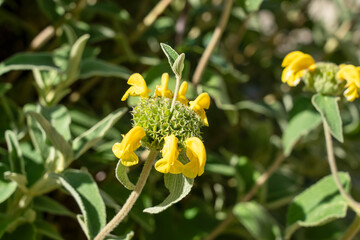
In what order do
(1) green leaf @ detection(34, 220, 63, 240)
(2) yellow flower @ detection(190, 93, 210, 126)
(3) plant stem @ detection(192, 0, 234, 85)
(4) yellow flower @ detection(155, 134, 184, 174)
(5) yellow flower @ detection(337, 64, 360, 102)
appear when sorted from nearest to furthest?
(4) yellow flower @ detection(155, 134, 184, 174) → (2) yellow flower @ detection(190, 93, 210, 126) → (5) yellow flower @ detection(337, 64, 360, 102) → (1) green leaf @ detection(34, 220, 63, 240) → (3) plant stem @ detection(192, 0, 234, 85)

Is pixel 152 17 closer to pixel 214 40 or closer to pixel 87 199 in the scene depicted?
pixel 214 40

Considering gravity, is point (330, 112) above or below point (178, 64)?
below

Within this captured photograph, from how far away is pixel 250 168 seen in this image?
1.08 meters

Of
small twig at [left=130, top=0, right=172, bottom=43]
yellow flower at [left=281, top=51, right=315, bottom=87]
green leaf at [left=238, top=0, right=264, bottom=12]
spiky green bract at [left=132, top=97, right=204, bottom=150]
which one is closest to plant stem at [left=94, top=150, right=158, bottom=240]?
spiky green bract at [left=132, top=97, right=204, bottom=150]

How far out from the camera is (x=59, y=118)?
2.84ft

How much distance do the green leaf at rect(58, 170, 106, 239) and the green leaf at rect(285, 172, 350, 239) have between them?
16.0 inches

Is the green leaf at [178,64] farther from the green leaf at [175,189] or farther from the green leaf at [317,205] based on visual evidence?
the green leaf at [317,205]

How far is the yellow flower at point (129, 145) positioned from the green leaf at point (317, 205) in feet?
1.47

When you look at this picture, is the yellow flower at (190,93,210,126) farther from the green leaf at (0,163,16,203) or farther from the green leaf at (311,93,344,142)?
the green leaf at (0,163,16,203)

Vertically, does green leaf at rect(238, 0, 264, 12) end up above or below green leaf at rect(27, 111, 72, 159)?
above

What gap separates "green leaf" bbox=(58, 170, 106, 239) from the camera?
651mm

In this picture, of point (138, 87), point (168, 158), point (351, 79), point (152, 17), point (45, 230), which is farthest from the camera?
point (152, 17)

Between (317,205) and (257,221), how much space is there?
134mm

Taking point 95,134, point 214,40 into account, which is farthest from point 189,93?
point 95,134
